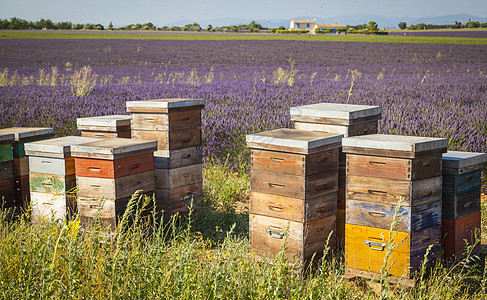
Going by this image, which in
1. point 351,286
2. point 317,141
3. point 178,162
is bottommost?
point 351,286

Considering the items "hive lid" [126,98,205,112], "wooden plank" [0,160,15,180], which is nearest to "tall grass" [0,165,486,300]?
"wooden plank" [0,160,15,180]

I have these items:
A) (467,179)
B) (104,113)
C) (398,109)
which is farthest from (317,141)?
(104,113)

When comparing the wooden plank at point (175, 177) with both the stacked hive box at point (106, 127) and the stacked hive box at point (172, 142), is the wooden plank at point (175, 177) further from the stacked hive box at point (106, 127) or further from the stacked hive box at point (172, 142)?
the stacked hive box at point (106, 127)

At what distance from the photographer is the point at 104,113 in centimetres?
948

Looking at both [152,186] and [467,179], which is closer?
[467,179]

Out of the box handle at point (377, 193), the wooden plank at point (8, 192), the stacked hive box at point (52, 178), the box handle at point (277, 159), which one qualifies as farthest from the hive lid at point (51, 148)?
the box handle at point (377, 193)

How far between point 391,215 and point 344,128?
107cm

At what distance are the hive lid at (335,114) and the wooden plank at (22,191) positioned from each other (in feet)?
9.92

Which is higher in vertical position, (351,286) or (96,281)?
(96,281)

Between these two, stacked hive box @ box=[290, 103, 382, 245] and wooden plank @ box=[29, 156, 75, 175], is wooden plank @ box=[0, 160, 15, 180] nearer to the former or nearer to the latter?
wooden plank @ box=[29, 156, 75, 175]

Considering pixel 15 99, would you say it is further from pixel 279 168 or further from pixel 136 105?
pixel 279 168

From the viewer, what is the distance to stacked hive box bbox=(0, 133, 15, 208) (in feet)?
17.0

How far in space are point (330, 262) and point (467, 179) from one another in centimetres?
134

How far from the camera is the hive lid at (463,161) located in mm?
3932
